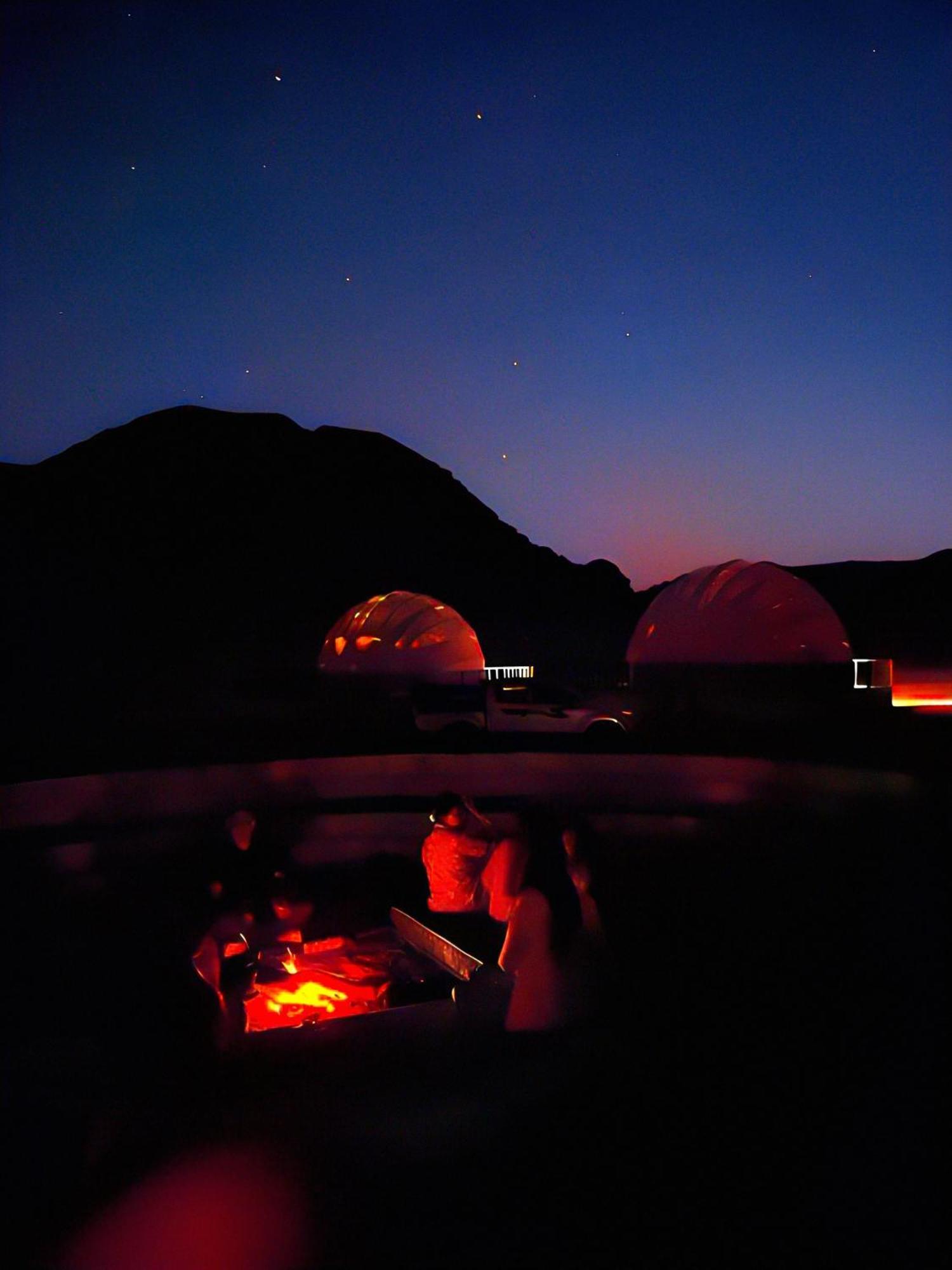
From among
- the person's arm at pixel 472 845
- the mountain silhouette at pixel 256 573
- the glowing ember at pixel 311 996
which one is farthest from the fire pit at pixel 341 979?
the mountain silhouette at pixel 256 573

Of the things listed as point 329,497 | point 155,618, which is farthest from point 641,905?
point 329,497

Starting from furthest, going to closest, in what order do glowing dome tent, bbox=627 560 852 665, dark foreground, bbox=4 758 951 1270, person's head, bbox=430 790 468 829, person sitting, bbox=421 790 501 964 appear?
glowing dome tent, bbox=627 560 852 665, person sitting, bbox=421 790 501 964, person's head, bbox=430 790 468 829, dark foreground, bbox=4 758 951 1270

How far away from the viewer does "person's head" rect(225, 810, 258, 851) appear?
449 centimetres

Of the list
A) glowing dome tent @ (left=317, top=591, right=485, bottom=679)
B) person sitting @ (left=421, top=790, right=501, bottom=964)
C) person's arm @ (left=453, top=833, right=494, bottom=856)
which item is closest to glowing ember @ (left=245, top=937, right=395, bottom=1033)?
person sitting @ (left=421, top=790, right=501, bottom=964)

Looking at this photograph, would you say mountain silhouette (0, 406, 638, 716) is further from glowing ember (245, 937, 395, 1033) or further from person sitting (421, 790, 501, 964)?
glowing ember (245, 937, 395, 1033)

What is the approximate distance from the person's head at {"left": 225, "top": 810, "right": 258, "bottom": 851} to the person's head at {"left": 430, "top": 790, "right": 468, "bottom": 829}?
2.82 feet

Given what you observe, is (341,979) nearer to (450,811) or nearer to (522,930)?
(450,811)

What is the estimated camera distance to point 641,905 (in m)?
6.13

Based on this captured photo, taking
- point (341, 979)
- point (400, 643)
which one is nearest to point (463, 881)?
point (341, 979)

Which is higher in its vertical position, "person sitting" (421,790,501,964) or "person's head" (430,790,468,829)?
"person's head" (430,790,468,829)

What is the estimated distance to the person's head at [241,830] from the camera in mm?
4492

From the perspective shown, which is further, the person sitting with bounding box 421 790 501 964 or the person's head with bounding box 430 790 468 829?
the person sitting with bounding box 421 790 501 964

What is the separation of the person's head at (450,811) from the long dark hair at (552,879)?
642 millimetres

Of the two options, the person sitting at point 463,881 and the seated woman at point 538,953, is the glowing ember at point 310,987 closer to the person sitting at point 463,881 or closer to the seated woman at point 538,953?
the person sitting at point 463,881
